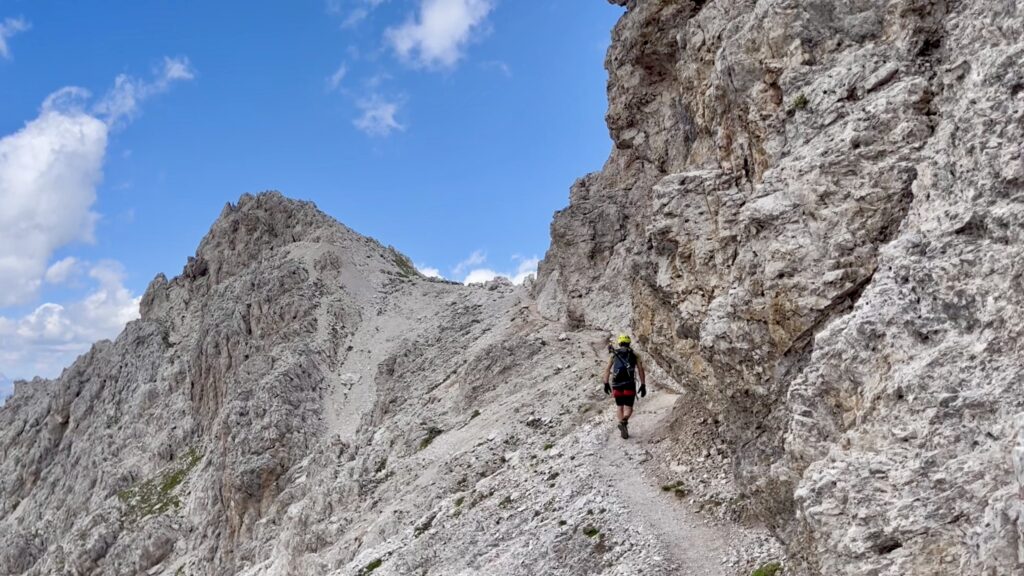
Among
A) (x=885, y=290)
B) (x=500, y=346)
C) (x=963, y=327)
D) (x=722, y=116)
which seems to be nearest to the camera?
(x=963, y=327)

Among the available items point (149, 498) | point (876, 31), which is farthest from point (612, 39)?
point (149, 498)

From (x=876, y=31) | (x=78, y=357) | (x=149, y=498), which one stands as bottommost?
(x=876, y=31)

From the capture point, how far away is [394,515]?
1009 inches

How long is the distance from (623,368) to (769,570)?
8.26 m

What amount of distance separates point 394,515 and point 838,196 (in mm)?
19944

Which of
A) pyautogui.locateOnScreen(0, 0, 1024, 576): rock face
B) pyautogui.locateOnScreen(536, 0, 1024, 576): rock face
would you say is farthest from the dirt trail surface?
pyautogui.locateOnScreen(536, 0, 1024, 576): rock face

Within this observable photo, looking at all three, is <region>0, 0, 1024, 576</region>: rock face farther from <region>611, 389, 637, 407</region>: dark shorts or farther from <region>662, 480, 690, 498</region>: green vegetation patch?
<region>611, 389, 637, 407</region>: dark shorts

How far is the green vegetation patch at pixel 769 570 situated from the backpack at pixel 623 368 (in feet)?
25.7

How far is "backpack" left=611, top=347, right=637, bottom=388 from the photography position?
2027 centimetres

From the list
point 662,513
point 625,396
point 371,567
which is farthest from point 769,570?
point 371,567

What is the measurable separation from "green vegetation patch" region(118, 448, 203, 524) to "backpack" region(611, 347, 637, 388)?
2074 inches

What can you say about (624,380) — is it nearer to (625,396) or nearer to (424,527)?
(625,396)

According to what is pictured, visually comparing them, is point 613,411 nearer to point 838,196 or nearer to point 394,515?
point 394,515

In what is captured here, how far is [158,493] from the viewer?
62.7 metres
